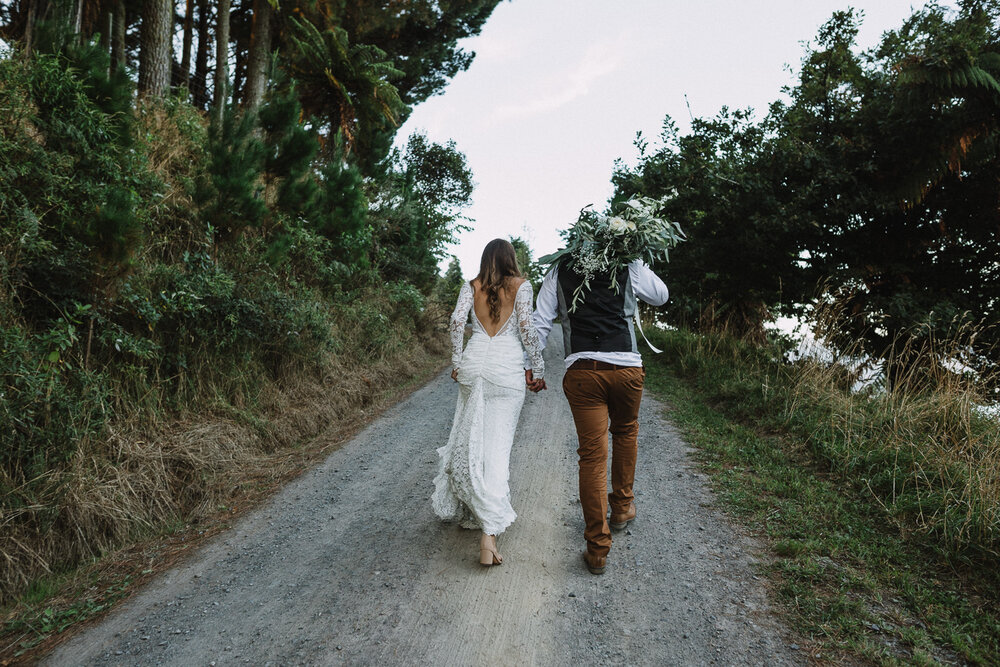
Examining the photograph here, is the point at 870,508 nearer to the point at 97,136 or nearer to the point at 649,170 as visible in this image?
the point at 97,136

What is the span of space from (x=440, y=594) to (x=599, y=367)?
67.3 inches

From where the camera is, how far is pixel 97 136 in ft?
14.5

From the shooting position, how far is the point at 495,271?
382 centimetres

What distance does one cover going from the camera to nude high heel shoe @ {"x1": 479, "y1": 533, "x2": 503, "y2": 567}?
136 inches

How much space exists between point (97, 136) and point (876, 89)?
10.5 metres

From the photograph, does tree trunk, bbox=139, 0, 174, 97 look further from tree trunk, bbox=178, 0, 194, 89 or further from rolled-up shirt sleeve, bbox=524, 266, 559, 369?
rolled-up shirt sleeve, bbox=524, 266, 559, 369

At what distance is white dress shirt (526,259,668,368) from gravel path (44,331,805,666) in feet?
4.57

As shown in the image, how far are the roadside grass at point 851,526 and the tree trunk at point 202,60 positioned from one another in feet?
46.9

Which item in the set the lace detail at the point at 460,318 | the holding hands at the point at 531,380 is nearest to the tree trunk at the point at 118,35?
the lace detail at the point at 460,318

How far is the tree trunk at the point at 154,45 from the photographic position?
7.75 meters

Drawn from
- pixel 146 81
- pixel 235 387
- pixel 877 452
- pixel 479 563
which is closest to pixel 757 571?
pixel 479 563

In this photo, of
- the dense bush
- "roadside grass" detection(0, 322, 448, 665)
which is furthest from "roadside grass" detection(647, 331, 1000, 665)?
the dense bush

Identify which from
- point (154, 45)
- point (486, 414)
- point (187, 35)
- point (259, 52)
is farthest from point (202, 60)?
point (486, 414)

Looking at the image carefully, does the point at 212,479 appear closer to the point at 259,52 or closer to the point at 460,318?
the point at 460,318
